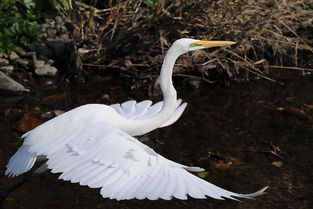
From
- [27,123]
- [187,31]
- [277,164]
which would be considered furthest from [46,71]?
[277,164]

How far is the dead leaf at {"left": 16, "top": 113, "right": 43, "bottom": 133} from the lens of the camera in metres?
5.85

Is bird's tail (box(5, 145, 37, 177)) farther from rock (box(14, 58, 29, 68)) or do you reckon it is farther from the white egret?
rock (box(14, 58, 29, 68))

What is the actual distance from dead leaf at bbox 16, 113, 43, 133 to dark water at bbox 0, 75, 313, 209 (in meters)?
0.07

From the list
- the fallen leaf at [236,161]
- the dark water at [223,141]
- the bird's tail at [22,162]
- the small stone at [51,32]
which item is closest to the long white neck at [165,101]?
the dark water at [223,141]

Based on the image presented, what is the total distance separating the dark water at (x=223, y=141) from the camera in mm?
4773

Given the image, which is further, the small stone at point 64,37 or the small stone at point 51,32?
the small stone at point 51,32

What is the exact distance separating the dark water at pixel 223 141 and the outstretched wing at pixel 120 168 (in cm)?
72

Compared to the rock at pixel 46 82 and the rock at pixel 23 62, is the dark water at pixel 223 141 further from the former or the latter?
the rock at pixel 23 62

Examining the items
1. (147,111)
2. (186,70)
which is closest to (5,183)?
(147,111)

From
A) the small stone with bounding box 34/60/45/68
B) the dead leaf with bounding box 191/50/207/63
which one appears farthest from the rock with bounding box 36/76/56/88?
the dead leaf with bounding box 191/50/207/63

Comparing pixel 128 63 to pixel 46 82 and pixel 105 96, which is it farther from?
pixel 46 82

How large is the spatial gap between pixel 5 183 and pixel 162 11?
7.90ft

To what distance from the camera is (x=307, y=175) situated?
5113mm

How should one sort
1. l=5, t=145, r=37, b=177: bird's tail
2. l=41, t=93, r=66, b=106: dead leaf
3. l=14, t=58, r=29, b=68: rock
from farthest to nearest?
l=14, t=58, r=29, b=68: rock < l=41, t=93, r=66, b=106: dead leaf < l=5, t=145, r=37, b=177: bird's tail
